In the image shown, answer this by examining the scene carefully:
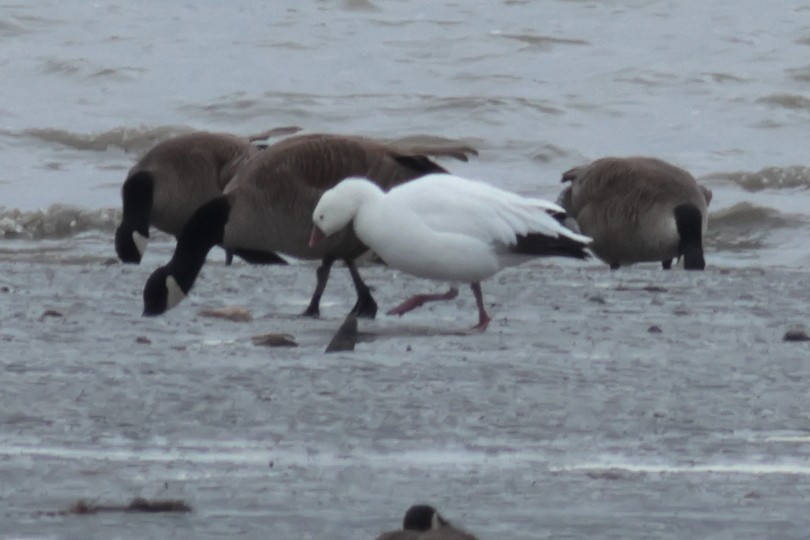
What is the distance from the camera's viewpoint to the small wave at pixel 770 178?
1491 centimetres

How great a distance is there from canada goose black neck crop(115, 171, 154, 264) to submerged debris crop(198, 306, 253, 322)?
3.06 m

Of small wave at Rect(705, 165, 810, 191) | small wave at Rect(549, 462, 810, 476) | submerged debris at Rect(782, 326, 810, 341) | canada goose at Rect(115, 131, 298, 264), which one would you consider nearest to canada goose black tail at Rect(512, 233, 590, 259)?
submerged debris at Rect(782, 326, 810, 341)

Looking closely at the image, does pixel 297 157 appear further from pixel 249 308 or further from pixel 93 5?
Answer: pixel 93 5

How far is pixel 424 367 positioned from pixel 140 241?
191 inches

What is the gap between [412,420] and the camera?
16.3ft

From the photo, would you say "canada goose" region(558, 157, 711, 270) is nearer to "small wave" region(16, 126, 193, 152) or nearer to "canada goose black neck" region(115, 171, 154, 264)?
"canada goose black neck" region(115, 171, 154, 264)

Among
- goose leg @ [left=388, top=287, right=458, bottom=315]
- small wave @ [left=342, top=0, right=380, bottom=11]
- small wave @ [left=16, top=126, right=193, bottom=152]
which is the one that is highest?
goose leg @ [left=388, top=287, right=458, bottom=315]

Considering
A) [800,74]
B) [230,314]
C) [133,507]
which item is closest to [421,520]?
[133,507]

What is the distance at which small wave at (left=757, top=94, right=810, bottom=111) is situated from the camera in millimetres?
18094

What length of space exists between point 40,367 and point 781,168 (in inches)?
409

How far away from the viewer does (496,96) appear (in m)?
18.5

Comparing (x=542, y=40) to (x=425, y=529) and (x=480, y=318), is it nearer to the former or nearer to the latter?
(x=480, y=318)

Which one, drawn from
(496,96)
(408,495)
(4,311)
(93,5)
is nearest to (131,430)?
(408,495)

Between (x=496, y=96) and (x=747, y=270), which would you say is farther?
(x=496, y=96)
